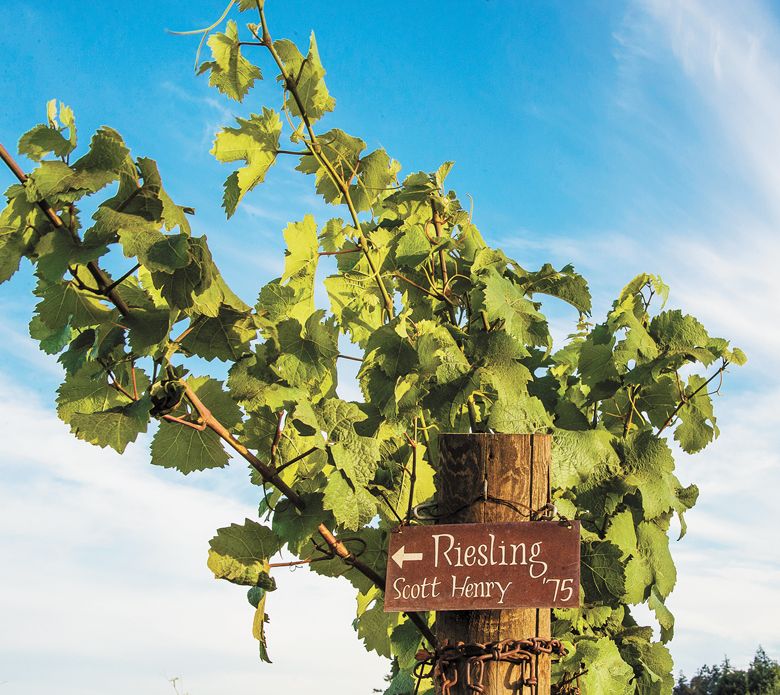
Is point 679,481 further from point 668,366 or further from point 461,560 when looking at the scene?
point 461,560

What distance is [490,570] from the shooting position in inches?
89.0

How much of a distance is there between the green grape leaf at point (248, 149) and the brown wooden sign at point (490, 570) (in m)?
1.14

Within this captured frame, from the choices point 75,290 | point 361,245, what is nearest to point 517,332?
point 361,245

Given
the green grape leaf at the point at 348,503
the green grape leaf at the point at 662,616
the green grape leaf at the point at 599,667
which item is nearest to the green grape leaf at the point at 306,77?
the green grape leaf at the point at 348,503

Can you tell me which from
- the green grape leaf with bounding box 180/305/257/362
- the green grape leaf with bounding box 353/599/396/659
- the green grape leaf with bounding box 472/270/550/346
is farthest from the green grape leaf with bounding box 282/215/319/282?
the green grape leaf with bounding box 353/599/396/659

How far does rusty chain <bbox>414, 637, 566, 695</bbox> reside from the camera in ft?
7.57

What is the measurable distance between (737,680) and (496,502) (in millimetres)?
14069

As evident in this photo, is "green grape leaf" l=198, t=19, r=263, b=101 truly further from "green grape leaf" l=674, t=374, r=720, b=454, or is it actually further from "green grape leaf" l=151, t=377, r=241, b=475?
"green grape leaf" l=674, t=374, r=720, b=454

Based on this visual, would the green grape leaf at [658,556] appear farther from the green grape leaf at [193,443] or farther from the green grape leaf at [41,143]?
the green grape leaf at [41,143]

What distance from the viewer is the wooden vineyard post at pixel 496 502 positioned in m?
2.33

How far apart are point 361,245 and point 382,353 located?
463 mm

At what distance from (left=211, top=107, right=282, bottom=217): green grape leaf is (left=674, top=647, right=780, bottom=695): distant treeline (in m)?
13.3

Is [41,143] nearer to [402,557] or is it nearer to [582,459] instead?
[402,557]

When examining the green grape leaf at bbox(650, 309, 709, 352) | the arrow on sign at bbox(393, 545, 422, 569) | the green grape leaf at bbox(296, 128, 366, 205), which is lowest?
the arrow on sign at bbox(393, 545, 422, 569)
